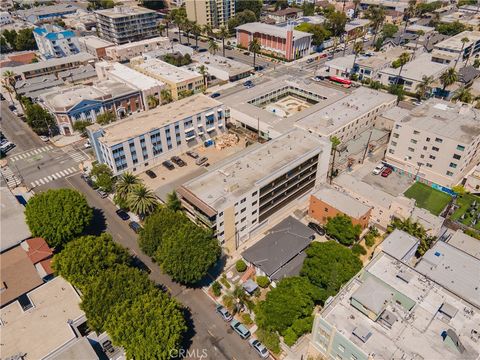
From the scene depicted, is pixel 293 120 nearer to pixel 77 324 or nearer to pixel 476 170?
pixel 476 170

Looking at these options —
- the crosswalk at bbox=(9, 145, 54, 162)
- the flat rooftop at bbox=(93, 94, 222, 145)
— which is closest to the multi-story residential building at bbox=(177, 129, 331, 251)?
the flat rooftop at bbox=(93, 94, 222, 145)

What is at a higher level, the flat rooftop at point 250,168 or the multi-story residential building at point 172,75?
the flat rooftop at point 250,168

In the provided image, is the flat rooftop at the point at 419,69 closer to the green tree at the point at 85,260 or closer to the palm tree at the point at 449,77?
the palm tree at the point at 449,77

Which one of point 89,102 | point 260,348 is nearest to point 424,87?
point 260,348

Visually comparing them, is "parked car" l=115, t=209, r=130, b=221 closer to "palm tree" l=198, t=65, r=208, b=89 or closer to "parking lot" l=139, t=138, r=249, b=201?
Answer: "parking lot" l=139, t=138, r=249, b=201

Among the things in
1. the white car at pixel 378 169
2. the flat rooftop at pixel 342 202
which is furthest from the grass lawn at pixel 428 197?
the flat rooftop at pixel 342 202

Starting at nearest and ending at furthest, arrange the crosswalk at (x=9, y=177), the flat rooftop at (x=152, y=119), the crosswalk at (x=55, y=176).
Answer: the flat rooftop at (x=152, y=119) < the crosswalk at (x=9, y=177) < the crosswalk at (x=55, y=176)
